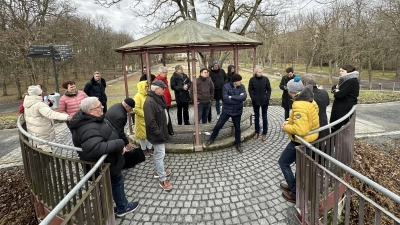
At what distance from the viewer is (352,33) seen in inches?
899

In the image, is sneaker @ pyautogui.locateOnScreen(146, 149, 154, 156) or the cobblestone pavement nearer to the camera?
the cobblestone pavement

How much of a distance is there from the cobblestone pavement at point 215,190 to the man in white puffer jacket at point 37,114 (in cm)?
128

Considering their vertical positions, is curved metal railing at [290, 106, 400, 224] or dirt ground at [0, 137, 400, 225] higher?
curved metal railing at [290, 106, 400, 224]

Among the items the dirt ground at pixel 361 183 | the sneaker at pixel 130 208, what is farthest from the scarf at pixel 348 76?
the sneaker at pixel 130 208

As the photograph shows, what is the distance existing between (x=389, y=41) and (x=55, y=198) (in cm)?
2482

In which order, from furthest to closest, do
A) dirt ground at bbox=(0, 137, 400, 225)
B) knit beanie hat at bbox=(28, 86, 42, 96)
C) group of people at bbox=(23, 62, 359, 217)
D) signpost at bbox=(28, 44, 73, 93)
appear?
signpost at bbox=(28, 44, 73, 93) < dirt ground at bbox=(0, 137, 400, 225) < knit beanie hat at bbox=(28, 86, 42, 96) < group of people at bbox=(23, 62, 359, 217)

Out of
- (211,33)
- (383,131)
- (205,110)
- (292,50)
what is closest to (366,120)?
(383,131)

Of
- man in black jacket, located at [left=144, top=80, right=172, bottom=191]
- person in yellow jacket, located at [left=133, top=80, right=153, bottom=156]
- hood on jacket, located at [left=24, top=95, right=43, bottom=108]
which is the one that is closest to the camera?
man in black jacket, located at [left=144, top=80, right=172, bottom=191]

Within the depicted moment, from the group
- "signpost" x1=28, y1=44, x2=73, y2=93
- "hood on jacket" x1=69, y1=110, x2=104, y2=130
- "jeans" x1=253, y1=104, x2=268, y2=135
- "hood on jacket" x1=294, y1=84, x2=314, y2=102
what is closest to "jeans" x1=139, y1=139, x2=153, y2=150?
"hood on jacket" x1=69, y1=110, x2=104, y2=130

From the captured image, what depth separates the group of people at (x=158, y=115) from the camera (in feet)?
10.3

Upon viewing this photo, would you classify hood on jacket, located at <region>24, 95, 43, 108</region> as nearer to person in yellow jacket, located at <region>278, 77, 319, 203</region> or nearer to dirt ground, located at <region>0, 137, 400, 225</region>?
dirt ground, located at <region>0, 137, 400, 225</region>

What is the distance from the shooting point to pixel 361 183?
19.1ft

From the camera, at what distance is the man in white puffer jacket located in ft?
16.2

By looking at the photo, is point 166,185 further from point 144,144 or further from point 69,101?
point 69,101
